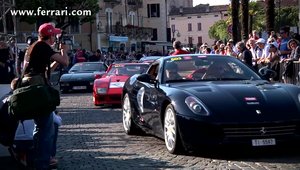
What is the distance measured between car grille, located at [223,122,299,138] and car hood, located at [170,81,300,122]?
10 cm

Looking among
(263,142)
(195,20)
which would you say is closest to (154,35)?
(195,20)

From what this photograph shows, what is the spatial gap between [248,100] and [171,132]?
1.11 m

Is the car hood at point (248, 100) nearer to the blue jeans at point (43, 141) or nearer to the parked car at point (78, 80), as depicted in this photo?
the blue jeans at point (43, 141)

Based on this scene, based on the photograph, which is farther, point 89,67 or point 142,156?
point 89,67

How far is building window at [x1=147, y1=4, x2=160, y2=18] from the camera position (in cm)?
8444

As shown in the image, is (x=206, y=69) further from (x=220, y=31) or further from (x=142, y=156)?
(x=220, y=31)

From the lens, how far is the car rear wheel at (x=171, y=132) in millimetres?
7859

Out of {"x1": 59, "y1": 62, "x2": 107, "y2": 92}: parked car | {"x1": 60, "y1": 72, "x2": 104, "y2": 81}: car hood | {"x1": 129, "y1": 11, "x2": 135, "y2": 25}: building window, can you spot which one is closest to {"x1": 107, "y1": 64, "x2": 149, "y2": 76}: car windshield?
{"x1": 59, "y1": 62, "x2": 107, "y2": 92}: parked car

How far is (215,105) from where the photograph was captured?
25.0 ft

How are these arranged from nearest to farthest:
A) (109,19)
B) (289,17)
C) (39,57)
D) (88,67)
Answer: (39,57) < (88,67) < (109,19) < (289,17)

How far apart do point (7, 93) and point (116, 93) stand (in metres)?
8.70

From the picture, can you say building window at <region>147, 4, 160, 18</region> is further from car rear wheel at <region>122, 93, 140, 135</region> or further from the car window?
car rear wheel at <region>122, 93, 140, 135</region>

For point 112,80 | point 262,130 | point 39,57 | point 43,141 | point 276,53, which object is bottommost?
point 112,80

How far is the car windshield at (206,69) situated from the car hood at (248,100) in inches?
24.9
